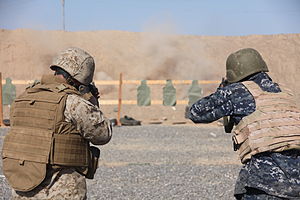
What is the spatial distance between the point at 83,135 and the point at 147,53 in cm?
3860

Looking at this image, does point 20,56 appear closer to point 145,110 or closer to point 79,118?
point 145,110

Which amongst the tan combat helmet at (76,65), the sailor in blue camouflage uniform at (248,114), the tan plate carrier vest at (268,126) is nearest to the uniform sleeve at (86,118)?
the tan combat helmet at (76,65)

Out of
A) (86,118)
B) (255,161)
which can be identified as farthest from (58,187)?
(255,161)

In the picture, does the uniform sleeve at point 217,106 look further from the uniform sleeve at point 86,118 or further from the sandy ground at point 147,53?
the sandy ground at point 147,53

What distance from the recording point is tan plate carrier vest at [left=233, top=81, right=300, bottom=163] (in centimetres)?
359

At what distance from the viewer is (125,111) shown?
24734 mm

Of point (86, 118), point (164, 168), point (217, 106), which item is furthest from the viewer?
point (164, 168)

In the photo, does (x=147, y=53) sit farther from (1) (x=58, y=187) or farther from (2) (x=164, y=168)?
(1) (x=58, y=187)

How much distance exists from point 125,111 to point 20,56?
18.3m

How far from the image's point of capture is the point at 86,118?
354 cm

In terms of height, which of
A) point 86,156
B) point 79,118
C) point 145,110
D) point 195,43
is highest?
point 195,43

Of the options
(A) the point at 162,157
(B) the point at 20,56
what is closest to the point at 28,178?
(A) the point at 162,157

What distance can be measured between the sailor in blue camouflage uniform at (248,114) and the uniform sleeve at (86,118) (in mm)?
656

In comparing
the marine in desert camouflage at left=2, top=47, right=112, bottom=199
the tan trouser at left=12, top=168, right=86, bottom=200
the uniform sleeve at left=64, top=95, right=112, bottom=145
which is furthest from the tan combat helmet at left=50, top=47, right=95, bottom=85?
the tan trouser at left=12, top=168, right=86, bottom=200
